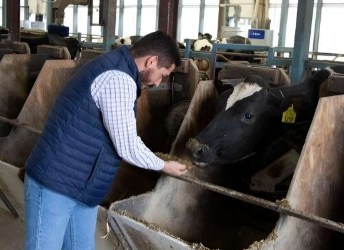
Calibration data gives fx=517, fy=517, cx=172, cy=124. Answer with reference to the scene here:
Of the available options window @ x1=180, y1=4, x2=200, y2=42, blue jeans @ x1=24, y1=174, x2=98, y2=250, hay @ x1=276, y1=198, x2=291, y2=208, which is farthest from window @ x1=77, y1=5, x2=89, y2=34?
hay @ x1=276, y1=198, x2=291, y2=208

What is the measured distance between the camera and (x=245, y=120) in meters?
3.26

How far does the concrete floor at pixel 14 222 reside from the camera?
132 inches

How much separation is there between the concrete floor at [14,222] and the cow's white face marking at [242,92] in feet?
3.55

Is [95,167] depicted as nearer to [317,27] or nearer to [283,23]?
[317,27]

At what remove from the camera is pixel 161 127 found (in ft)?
14.1

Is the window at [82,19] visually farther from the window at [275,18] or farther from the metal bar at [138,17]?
the window at [275,18]

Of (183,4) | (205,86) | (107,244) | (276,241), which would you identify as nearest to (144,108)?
(205,86)

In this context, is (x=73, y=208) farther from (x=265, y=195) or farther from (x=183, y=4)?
(x=183, y=4)

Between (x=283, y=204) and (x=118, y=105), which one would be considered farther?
(x=283, y=204)

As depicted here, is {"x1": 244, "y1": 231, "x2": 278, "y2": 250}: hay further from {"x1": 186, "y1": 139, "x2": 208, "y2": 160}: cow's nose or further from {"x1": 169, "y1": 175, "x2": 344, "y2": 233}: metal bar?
{"x1": 186, "y1": 139, "x2": 208, "y2": 160}: cow's nose

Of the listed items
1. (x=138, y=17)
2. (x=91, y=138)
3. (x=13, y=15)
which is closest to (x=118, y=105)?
(x=91, y=138)

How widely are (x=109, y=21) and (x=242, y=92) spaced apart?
466cm

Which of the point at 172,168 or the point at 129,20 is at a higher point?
the point at 129,20

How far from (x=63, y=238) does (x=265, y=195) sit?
1421mm
